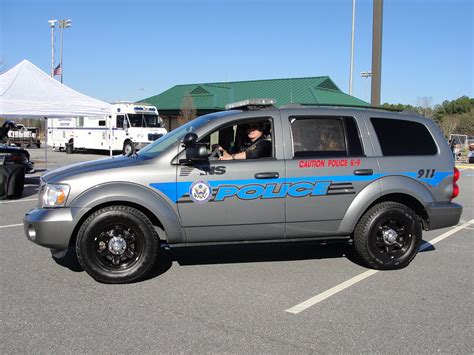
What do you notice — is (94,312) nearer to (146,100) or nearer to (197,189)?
(197,189)

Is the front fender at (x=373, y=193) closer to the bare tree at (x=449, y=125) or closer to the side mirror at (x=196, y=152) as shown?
the side mirror at (x=196, y=152)

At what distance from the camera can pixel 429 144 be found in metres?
5.89

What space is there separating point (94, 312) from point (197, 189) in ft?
5.23

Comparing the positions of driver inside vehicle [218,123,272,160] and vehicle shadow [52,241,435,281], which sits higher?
driver inside vehicle [218,123,272,160]

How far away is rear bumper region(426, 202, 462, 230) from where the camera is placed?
227 inches

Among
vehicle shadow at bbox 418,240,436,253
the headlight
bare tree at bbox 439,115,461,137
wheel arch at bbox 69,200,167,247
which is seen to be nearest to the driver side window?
wheel arch at bbox 69,200,167,247

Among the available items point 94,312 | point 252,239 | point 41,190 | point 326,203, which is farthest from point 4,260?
point 326,203

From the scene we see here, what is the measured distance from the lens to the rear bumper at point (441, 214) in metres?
5.76

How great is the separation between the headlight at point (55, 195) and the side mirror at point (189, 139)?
1.28m

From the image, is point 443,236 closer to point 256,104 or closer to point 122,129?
point 256,104

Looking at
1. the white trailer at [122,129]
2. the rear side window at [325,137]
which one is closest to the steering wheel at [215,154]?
the rear side window at [325,137]

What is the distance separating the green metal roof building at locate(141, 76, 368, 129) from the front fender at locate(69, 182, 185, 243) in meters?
31.5

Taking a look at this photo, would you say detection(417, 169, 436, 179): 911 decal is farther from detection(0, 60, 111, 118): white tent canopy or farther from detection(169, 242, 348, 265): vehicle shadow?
detection(0, 60, 111, 118): white tent canopy

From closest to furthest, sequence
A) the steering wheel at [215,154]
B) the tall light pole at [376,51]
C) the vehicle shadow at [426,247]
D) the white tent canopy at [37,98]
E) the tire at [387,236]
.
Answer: the steering wheel at [215,154] < the tire at [387,236] < the vehicle shadow at [426,247] < the white tent canopy at [37,98] < the tall light pole at [376,51]
